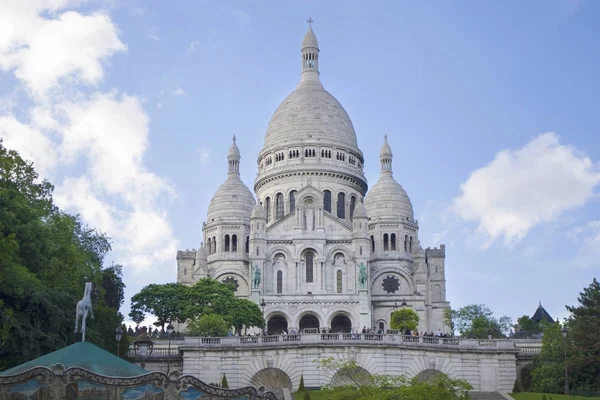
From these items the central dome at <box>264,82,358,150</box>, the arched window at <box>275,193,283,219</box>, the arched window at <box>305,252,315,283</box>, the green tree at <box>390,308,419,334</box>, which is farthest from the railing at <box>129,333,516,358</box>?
the central dome at <box>264,82,358,150</box>

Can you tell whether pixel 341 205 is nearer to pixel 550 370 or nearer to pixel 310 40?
pixel 310 40

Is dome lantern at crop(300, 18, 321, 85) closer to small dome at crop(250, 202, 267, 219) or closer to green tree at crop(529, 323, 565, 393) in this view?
small dome at crop(250, 202, 267, 219)

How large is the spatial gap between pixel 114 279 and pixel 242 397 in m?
51.4

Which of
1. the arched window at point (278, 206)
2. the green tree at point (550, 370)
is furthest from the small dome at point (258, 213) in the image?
the green tree at point (550, 370)

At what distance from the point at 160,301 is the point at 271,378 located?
2992cm

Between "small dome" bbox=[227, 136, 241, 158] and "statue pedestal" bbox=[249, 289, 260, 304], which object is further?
"small dome" bbox=[227, 136, 241, 158]

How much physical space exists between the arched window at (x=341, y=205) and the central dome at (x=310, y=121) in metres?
6.30

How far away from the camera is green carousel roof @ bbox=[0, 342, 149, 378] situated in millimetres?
38688

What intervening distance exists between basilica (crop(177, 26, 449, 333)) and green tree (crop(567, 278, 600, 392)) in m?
37.2

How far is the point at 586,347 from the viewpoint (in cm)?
5553

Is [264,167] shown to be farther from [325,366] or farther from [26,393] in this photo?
[26,393]

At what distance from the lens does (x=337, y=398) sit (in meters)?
45.2

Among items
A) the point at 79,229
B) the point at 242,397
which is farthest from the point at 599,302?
the point at 79,229

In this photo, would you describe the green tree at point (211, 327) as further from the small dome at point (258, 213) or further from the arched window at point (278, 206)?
the arched window at point (278, 206)
